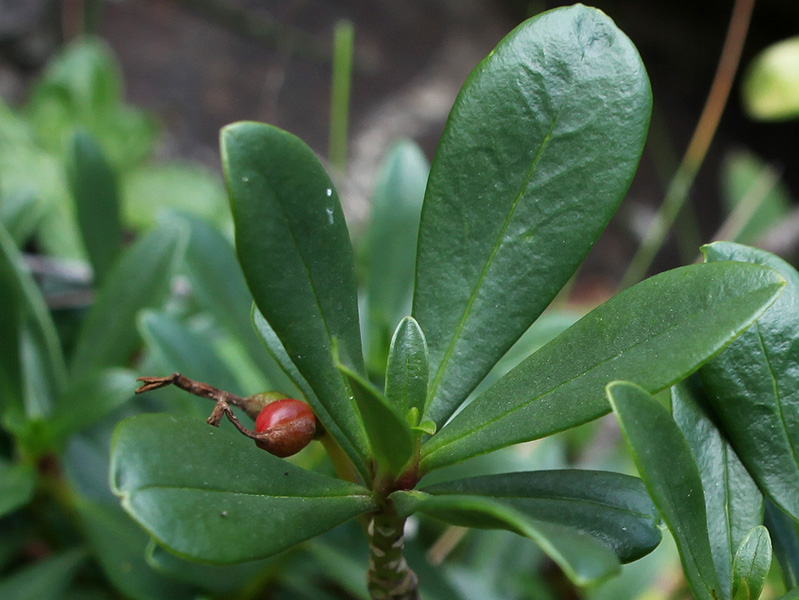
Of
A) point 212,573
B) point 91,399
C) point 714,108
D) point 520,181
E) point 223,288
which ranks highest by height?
point 520,181

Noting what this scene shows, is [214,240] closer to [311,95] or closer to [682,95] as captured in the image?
[311,95]

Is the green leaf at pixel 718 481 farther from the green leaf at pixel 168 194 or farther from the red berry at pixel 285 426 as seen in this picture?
the green leaf at pixel 168 194

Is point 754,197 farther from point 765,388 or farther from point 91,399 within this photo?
point 91,399

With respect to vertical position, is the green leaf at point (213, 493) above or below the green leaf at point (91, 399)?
above

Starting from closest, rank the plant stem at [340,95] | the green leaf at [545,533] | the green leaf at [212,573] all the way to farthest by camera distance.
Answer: the green leaf at [545,533] < the green leaf at [212,573] < the plant stem at [340,95]

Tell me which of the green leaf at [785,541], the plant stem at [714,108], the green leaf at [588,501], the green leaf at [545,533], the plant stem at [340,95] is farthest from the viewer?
the plant stem at [714,108]

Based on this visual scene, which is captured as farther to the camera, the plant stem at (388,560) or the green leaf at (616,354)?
the plant stem at (388,560)

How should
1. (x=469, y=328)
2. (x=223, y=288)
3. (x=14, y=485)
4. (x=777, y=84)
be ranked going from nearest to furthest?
(x=469, y=328), (x=14, y=485), (x=223, y=288), (x=777, y=84)

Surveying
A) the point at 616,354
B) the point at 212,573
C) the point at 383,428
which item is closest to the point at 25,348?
the point at 212,573

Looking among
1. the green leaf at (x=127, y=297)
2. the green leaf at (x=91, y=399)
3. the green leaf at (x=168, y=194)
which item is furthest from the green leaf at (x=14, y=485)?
the green leaf at (x=168, y=194)
